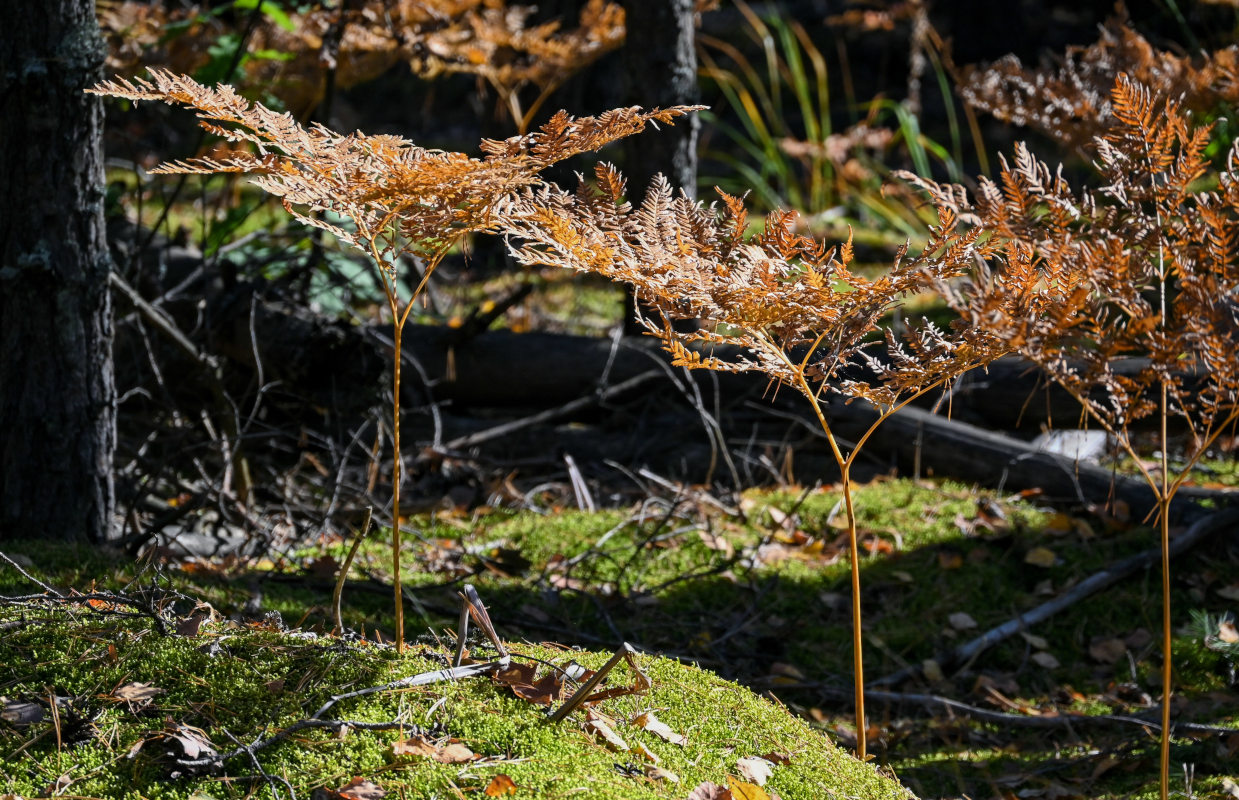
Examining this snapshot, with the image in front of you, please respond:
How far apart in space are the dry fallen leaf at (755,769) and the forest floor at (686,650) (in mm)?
13

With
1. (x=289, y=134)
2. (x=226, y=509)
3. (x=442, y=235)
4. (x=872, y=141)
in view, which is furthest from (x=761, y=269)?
(x=872, y=141)

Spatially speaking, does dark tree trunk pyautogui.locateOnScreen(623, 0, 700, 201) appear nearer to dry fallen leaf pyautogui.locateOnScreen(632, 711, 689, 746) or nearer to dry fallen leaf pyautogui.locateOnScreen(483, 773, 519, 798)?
dry fallen leaf pyautogui.locateOnScreen(632, 711, 689, 746)

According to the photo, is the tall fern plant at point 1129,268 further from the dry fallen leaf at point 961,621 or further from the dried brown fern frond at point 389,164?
the dry fallen leaf at point 961,621

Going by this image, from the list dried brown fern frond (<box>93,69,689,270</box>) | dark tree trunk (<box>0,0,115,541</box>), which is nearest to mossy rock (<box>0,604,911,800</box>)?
dried brown fern frond (<box>93,69,689,270</box>)

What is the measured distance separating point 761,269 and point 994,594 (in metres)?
2.43

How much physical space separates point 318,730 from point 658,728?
0.67m


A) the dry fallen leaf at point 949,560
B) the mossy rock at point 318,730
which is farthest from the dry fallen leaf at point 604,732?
the dry fallen leaf at point 949,560

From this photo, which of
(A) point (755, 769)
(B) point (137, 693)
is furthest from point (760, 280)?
(B) point (137, 693)

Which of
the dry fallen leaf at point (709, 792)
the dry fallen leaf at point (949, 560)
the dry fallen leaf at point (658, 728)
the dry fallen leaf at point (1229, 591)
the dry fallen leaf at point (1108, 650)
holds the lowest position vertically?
the dry fallen leaf at point (1108, 650)

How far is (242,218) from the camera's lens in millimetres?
4594

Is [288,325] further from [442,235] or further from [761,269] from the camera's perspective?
[761,269]

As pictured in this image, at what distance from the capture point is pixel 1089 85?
5.01 metres

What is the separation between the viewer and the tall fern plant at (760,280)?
6.22 feet

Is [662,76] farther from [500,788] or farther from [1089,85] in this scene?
[500,788]
